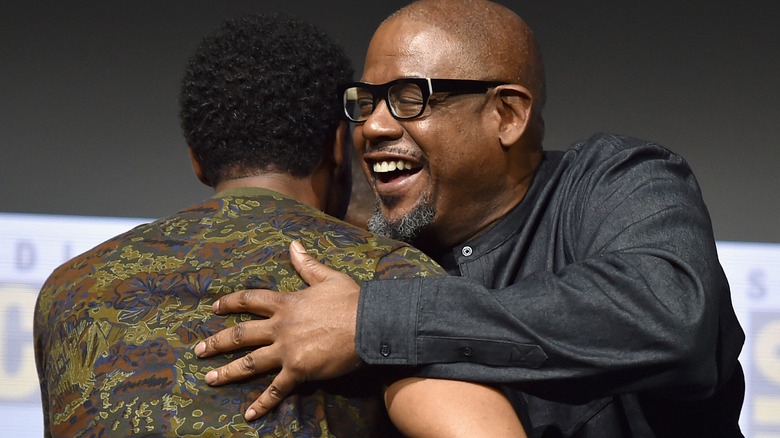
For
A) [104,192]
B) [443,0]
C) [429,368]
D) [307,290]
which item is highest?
[443,0]

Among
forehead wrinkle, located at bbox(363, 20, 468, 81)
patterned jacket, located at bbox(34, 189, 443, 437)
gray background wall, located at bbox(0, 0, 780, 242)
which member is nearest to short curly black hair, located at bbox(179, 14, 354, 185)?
patterned jacket, located at bbox(34, 189, 443, 437)

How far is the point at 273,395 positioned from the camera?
1.33 metres

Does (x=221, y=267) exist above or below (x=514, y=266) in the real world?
above

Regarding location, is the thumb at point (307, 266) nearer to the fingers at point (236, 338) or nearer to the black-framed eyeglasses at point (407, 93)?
the fingers at point (236, 338)

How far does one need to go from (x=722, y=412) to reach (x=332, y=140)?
849mm

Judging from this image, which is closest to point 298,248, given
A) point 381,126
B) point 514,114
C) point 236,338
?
point 236,338

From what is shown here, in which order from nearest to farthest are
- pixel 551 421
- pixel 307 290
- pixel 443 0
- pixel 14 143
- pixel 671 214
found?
1. pixel 307 290
2. pixel 671 214
3. pixel 551 421
4. pixel 443 0
5. pixel 14 143

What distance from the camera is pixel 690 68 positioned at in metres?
3.51

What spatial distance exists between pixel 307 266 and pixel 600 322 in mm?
431

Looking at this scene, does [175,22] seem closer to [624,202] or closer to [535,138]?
[535,138]

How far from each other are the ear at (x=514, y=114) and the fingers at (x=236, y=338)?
79 centimetres

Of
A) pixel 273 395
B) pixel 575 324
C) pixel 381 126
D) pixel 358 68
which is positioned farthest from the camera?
pixel 358 68

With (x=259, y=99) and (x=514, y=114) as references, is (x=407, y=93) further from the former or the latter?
(x=259, y=99)

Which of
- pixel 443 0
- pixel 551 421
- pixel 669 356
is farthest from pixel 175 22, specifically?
pixel 669 356
